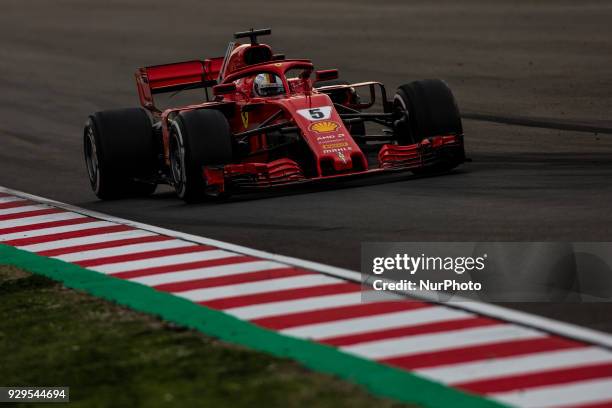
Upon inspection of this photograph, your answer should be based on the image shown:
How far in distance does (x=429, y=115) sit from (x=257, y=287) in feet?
18.8

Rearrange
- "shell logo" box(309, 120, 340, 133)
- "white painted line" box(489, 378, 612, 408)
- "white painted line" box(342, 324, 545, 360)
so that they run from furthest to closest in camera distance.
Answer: "shell logo" box(309, 120, 340, 133), "white painted line" box(342, 324, 545, 360), "white painted line" box(489, 378, 612, 408)

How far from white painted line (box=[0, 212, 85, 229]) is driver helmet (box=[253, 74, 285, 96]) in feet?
8.64

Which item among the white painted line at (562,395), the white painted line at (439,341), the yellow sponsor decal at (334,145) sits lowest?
the white painted line at (439,341)

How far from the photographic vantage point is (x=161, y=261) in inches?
463

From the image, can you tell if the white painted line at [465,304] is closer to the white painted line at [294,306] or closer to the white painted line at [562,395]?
the white painted line at [294,306]

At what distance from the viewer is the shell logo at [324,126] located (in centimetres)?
1469

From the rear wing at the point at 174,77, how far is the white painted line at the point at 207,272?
692 centimetres

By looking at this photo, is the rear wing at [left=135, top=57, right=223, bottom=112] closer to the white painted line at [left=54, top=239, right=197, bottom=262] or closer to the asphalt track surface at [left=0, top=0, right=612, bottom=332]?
the asphalt track surface at [left=0, top=0, right=612, bottom=332]

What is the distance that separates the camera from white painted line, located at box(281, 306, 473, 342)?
880 centimetres

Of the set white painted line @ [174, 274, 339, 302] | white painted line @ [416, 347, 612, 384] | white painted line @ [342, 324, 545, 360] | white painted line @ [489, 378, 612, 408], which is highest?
white painted line @ [489, 378, 612, 408]

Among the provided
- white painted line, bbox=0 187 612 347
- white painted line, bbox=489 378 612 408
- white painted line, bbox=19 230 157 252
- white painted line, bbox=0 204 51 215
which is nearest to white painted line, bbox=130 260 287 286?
white painted line, bbox=0 187 612 347

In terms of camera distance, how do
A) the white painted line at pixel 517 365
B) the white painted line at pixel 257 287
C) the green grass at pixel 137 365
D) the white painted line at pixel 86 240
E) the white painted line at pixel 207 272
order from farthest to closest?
the white painted line at pixel 86 240, the white painted line at pixel 207 272, the white painted line at pixel 257 287, the white painted line at pixel 517 365, the green grass at pixel 137 365

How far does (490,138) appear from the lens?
19.8 meters

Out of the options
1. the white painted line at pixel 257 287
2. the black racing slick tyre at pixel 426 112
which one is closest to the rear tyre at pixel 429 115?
the black racing slick tyre at pixel 426 112
